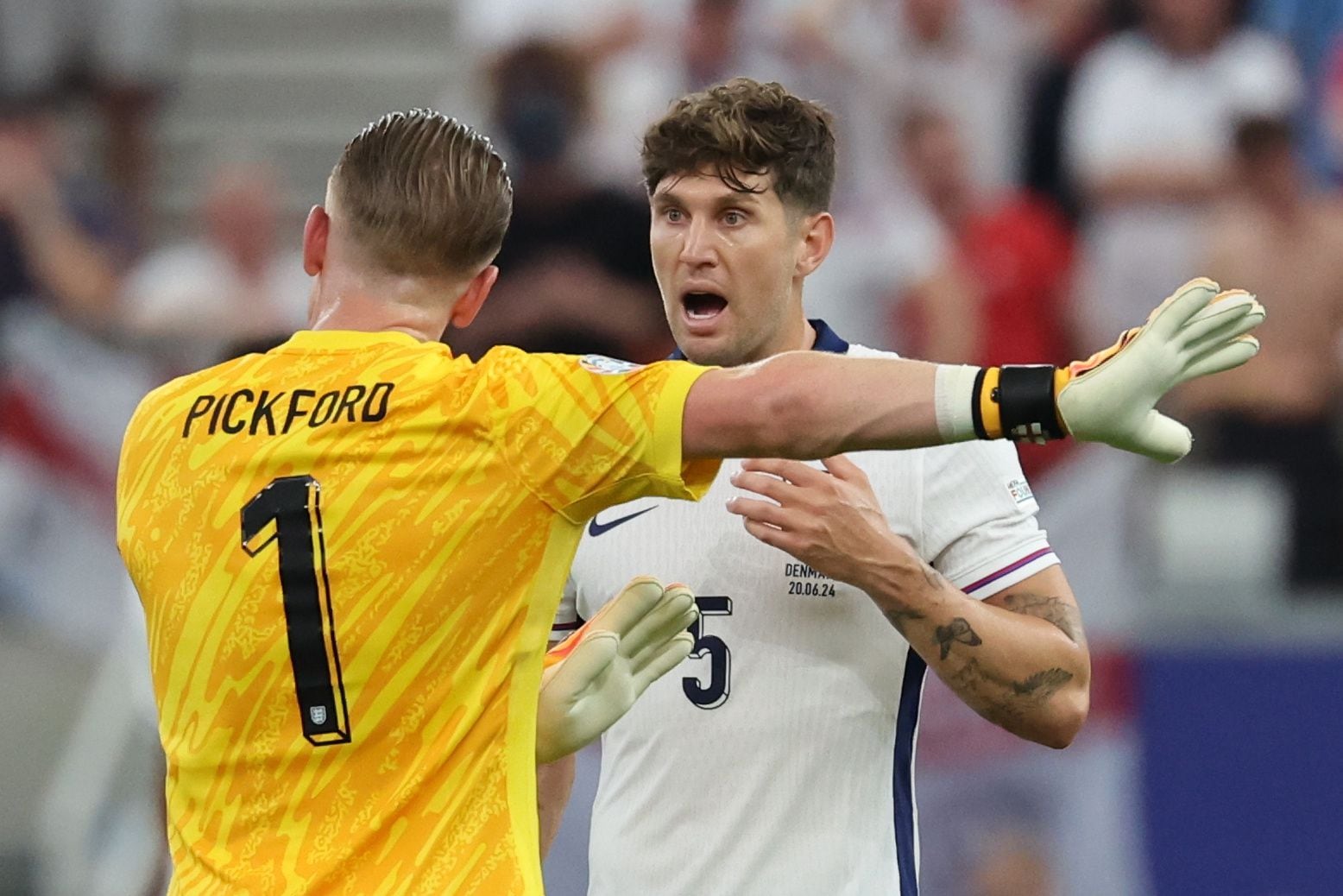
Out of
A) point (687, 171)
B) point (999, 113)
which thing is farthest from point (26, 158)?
point (687, 171)

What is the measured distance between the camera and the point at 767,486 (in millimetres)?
3750

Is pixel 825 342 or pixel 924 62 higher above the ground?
pixel 924 62

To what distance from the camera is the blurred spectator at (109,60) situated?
36.7 ft

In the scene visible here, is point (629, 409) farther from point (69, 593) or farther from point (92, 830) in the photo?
point (69, 593)

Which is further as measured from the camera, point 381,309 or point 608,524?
point 608,524

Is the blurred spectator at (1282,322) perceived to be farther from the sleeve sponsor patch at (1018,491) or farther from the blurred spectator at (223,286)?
the sleeve sponsor patch at (1018,491)

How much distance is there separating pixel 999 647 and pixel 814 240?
3.52 feet

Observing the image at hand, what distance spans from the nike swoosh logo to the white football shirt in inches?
6.4

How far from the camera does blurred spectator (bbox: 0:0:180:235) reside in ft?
36.7

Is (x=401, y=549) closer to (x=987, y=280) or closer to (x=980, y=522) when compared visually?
(x=980, y=522)

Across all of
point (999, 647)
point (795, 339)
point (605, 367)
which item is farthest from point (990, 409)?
point (795, 339)

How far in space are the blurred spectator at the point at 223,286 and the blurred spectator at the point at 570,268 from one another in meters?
1.27

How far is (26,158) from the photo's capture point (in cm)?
1041

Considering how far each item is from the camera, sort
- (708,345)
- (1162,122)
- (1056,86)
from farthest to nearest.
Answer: (1056,86)
(1162,122)
(708,345)
